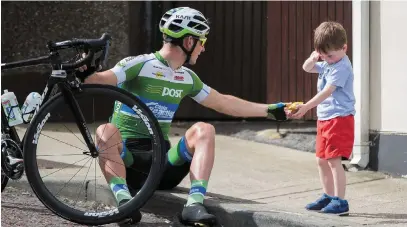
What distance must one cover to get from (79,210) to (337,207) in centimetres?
158

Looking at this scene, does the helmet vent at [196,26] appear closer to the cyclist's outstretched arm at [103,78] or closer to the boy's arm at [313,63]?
the cyclist's outstretched arm at [103,78]

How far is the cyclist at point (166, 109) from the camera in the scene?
4.70 meters

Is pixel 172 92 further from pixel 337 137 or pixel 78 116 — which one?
pixel 337 137

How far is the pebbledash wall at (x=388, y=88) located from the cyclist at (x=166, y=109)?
1.70 metres

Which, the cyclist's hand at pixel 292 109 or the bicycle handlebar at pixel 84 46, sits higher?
the bicycle handlebar at pixel 84 46

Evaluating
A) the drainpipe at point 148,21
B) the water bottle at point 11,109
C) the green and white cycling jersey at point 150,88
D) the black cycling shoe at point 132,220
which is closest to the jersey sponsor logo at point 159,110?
the green and white cycling jersey at point 150,88

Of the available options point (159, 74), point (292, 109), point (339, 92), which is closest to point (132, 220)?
point (159, 74)

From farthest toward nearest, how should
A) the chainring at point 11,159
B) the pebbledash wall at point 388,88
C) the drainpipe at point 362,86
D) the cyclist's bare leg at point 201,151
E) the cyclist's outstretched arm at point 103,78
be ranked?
1. the drainpipe at point 362,86
2. the pebbledash wall at point 388,88
3. the chainring at point 11,159
4. the cyclist's bare leg at point 201,151
5. the cyclist's outstretched arm at point 103,78

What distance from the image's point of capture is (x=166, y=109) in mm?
4945

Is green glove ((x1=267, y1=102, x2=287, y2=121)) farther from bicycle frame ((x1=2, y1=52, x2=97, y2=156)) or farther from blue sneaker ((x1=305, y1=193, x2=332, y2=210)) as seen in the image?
bicycle frame ((x1=2, y1=52, x2=97, y2=156))

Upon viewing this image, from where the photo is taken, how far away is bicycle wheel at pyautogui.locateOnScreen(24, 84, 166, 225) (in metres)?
4.35

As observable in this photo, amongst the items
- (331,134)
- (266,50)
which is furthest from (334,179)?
(266,50)

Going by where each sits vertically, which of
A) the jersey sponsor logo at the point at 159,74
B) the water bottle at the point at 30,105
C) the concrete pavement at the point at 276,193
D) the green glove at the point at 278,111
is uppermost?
the jersey sponsor logo at the point at 159,74

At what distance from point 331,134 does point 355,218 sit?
1.83ft
